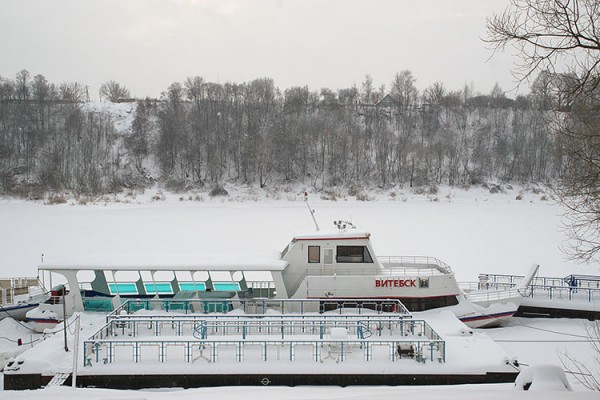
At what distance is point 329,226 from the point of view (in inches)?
1197

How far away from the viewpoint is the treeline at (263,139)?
2392 inches

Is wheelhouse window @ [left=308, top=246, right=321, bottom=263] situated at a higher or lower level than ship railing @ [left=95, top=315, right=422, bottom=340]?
higher

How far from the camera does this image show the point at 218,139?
217ft

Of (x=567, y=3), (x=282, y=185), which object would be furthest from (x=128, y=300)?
(x=282, y=185)

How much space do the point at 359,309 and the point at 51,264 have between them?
8482 mm

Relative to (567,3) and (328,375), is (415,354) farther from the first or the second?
(567,3)

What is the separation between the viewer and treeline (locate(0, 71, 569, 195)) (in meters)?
60.8

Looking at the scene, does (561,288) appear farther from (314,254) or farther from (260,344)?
(260,344)

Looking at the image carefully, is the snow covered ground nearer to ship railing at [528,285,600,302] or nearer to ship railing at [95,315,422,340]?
ship railing at [528,285,600,302]

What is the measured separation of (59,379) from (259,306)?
16.9 feet

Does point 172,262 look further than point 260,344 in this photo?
Yes

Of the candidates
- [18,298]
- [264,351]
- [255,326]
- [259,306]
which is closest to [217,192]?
[18,298]

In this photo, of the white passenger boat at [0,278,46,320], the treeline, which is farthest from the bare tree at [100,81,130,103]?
the white passenger boat at [0,278,46,320]

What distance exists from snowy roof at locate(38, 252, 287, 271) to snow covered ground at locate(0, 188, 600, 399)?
7.05 ft
